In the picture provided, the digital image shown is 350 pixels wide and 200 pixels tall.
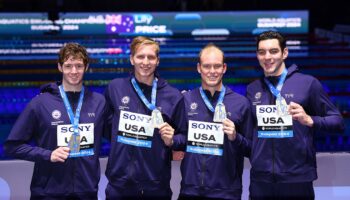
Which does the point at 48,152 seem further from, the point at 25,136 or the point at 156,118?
the point at 156,118

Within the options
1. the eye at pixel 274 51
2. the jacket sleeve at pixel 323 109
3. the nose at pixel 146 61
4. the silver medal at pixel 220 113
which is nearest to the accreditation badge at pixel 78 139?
the nose at pixel 146 61

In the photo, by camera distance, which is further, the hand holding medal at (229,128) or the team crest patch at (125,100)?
the team crest patch at (125,100)

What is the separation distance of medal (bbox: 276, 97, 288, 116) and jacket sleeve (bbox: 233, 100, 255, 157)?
0.16 meters

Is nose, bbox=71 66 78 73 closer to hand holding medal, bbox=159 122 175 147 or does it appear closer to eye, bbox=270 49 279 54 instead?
hand holding medal, bbox=159 122 175 147

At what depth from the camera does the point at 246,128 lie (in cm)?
314

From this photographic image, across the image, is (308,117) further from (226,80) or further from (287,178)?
(226,80)

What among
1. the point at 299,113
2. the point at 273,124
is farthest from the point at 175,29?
the point at 299,113

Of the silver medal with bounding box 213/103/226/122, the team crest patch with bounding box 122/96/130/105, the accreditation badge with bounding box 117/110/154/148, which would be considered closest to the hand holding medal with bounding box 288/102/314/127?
the silver medal with bounding box 213/103/226/122

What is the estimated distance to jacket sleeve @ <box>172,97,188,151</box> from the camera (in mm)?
3107

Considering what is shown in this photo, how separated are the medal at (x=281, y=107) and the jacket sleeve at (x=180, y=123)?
50 centimetres

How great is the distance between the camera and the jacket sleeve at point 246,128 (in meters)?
3.11

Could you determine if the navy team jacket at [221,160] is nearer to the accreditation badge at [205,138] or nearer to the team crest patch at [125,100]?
the accreditation badge at [205,138]

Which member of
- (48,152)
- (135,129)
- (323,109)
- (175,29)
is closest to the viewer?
(48,152)

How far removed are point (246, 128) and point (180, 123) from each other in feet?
1.18
